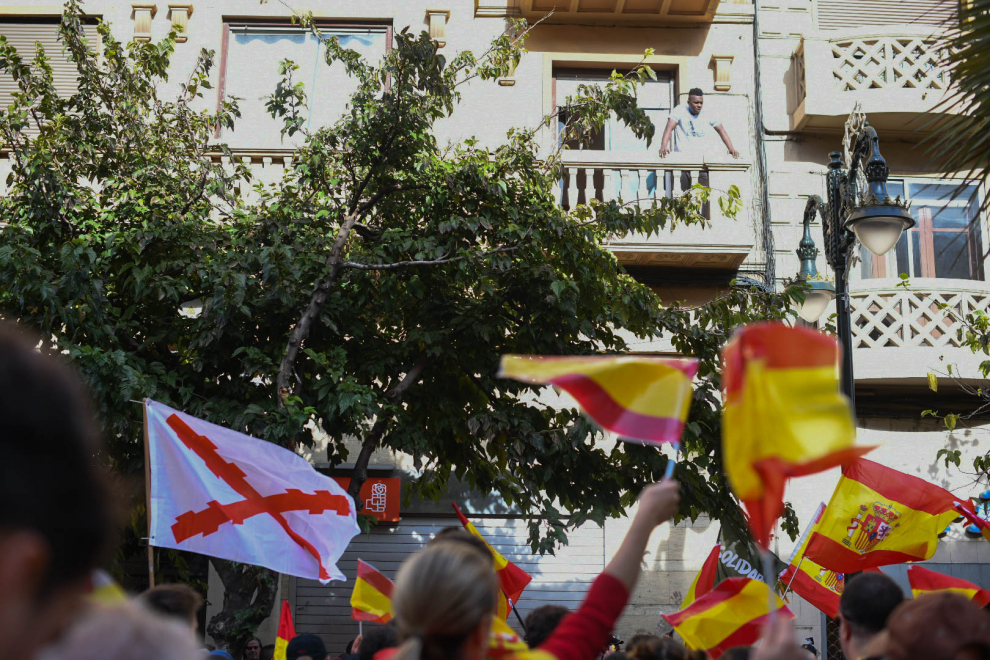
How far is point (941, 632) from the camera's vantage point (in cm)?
241

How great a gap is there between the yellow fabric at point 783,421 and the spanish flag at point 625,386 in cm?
56

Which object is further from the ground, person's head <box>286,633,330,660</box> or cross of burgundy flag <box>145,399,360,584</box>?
cross of burgundy flag <box>145,399,360,584</box>

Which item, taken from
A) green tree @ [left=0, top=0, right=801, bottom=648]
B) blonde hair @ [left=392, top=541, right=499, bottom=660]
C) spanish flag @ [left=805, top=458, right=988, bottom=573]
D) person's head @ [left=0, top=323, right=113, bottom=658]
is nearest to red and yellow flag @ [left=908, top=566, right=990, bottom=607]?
spanish flag @ [left=805, top=458, right=988, bottom=573]

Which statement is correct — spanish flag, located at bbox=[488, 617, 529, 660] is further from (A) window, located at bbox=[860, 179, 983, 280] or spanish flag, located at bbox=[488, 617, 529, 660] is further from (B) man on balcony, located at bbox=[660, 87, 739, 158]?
(A) window, located at bbox=[860, 179, 983, 280]

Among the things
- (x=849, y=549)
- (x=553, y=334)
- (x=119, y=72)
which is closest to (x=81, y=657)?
(x=849, y=549)

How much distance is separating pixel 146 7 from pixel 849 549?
1146cm

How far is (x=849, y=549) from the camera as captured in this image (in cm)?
668

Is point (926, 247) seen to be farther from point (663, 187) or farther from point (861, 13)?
point (663, 187)

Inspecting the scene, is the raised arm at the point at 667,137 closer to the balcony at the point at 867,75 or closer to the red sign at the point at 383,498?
the balcony at the point at 867,75

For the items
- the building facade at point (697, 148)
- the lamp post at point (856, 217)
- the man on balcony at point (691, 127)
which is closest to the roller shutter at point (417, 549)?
the building facade at point (697, 148)

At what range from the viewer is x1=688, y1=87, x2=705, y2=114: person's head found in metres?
12.4

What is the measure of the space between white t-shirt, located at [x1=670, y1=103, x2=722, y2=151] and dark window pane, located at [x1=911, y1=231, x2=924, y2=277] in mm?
3159

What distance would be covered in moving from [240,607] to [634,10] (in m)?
9.68

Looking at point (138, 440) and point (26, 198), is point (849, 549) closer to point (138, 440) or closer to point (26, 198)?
point (138, 440)
